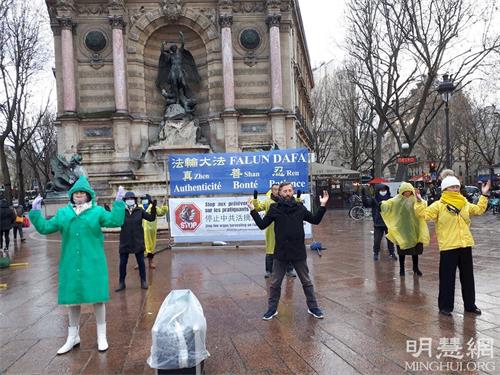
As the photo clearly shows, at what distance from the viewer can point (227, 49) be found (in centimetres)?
2264

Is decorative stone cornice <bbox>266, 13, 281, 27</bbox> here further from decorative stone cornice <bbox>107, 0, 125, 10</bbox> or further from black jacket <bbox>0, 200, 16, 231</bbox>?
black jacket <bbox>0, 200, 16, 231</bbox>

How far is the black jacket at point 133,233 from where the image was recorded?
25.0 feet

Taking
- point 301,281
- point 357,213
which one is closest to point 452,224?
point 301,281

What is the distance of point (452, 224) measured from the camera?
5.58 meters

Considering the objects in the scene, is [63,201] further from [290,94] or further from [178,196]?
[290,94]

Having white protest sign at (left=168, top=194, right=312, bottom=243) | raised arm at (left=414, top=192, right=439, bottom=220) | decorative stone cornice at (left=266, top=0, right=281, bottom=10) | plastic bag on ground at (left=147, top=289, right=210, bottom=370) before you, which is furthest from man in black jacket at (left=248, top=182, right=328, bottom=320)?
decorative stone cornice at (left=266, top=0, right=281, bottom=10)

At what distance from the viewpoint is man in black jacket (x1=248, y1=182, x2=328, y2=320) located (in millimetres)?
5406

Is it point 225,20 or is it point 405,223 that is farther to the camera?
point 225,20

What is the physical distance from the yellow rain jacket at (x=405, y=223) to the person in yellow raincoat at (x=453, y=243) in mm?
1929

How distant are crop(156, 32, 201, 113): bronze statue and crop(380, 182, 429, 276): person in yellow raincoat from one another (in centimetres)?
1760

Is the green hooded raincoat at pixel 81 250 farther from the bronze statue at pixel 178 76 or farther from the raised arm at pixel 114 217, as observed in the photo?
the bronze statue at pixel 178 76

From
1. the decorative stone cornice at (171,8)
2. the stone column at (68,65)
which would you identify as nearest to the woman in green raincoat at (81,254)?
the stone column at (68,65)

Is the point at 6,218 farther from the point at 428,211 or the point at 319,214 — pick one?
the point at 428,211

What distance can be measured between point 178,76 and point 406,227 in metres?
18.5
